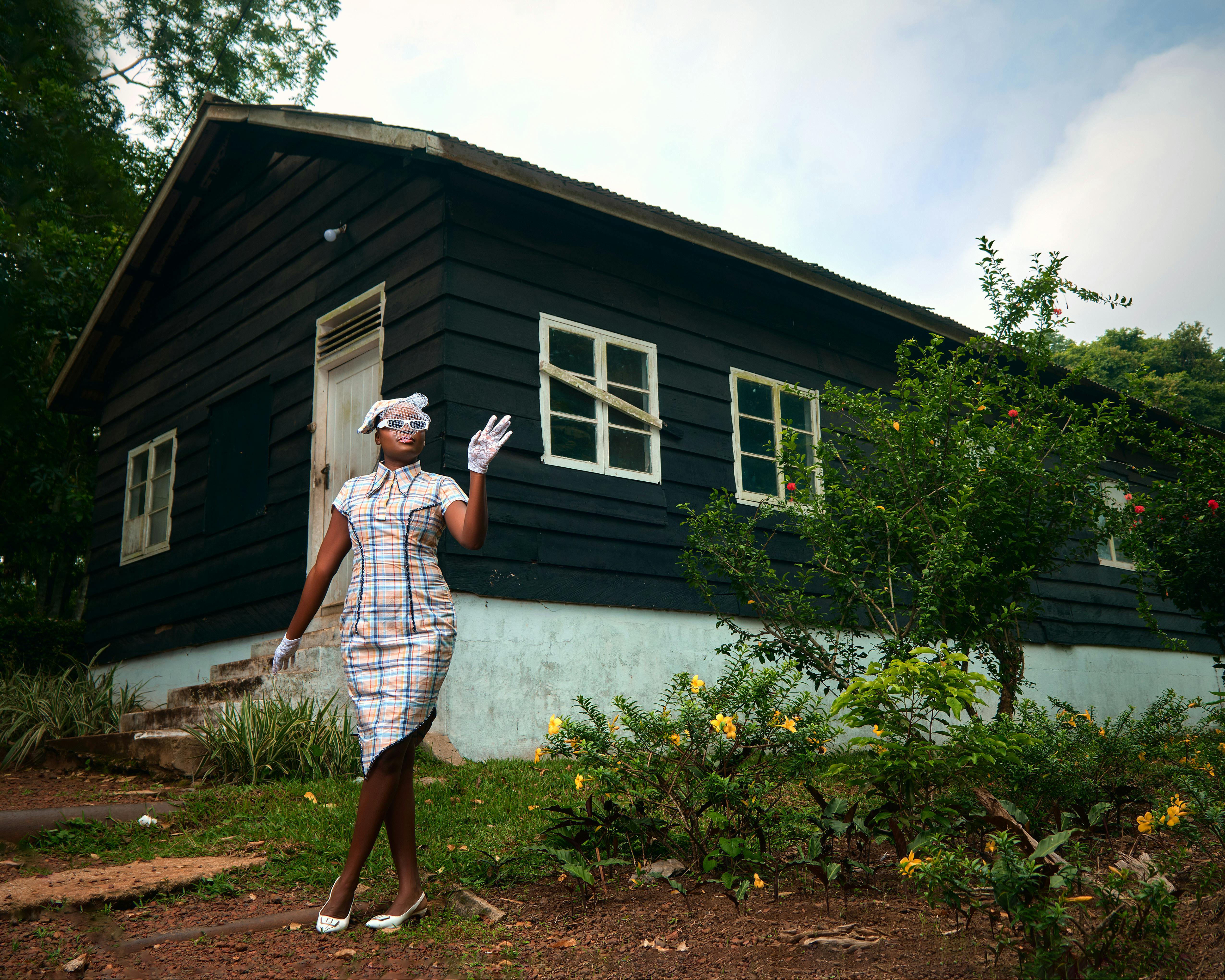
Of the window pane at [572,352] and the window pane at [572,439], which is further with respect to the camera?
the window pane at [572,352]

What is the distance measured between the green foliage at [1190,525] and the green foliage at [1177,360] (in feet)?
64.7

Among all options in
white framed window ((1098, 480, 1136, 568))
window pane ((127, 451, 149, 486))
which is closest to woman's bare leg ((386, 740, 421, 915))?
window pane ((127, 451, 149, 486))

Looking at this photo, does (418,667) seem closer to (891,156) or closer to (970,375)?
(970,375)

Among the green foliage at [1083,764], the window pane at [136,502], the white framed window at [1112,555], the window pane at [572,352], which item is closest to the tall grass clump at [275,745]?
the window pane at [572,352]

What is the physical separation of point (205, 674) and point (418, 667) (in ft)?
21.1

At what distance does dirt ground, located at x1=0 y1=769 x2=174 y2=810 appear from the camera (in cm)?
501

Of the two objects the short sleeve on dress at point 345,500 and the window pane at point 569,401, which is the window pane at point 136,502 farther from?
the short sleeve on dress at point 345,500

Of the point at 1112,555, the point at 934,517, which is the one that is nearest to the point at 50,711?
the point at 934,517

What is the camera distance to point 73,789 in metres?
5.55

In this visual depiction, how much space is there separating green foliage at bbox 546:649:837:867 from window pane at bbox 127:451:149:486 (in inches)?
340

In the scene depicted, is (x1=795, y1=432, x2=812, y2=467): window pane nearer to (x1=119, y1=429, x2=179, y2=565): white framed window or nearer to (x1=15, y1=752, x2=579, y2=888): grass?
(x1=15, y1=752, x2=579, y2=888): grass

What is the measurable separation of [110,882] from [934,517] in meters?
4.09

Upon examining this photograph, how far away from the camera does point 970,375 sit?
619 cm

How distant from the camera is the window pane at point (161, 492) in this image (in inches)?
393
